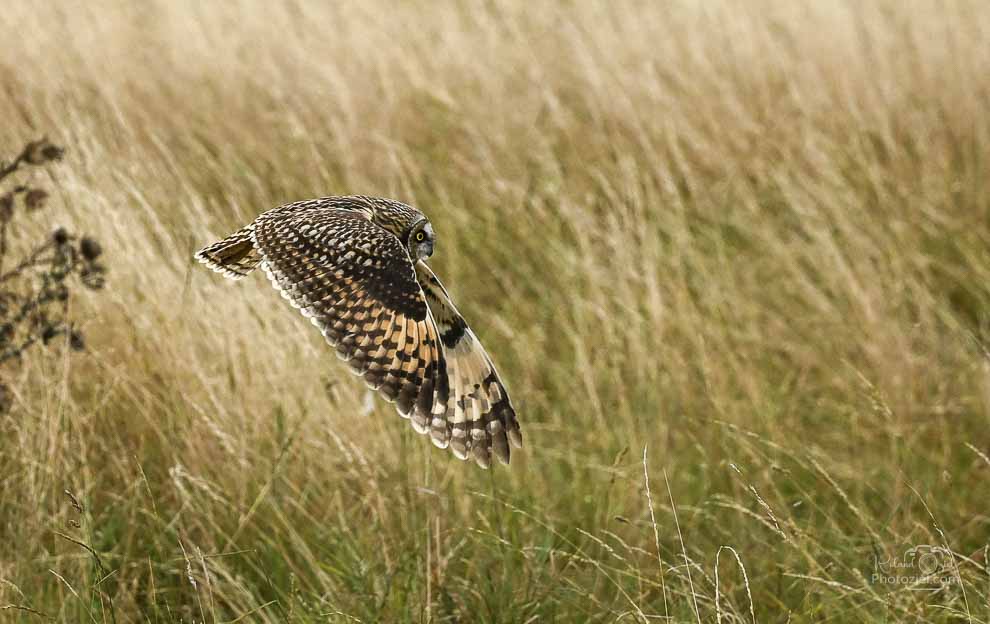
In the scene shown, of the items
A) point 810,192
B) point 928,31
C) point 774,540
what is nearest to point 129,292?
point 774,540

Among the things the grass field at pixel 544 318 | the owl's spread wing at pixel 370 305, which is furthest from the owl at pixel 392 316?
the grass field at pixel 544 318

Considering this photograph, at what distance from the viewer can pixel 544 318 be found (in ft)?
16.1

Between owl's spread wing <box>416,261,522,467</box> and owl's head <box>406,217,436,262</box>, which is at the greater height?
owl's head <box>406,217,436,262</box>

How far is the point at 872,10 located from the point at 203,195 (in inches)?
145

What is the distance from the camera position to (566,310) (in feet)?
16.0

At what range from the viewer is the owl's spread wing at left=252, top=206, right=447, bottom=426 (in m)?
2.61

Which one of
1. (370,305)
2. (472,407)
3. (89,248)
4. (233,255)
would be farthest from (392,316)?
(89,248)

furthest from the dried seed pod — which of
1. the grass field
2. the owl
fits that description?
Answer: the owl

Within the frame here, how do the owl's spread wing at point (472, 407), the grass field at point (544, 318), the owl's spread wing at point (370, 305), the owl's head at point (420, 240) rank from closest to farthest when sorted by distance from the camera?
the owl's spread wing at point (370, 305) < the owl's spread wing at point (472, 407) < the owl's head at point (420, 240) < the grass field at point (544, 318)

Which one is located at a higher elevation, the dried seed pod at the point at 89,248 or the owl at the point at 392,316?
the dried seed pod at the point at 89,248

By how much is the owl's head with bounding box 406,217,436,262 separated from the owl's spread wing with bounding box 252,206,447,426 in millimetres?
149

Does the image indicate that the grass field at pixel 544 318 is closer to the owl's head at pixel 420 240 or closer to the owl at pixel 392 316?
the owl at pixel 392 316

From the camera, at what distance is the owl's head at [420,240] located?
285 cm

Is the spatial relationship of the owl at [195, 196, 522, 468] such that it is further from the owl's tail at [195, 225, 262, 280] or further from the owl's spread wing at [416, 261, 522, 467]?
the owl's tail at [195, 225, 262, 280]
